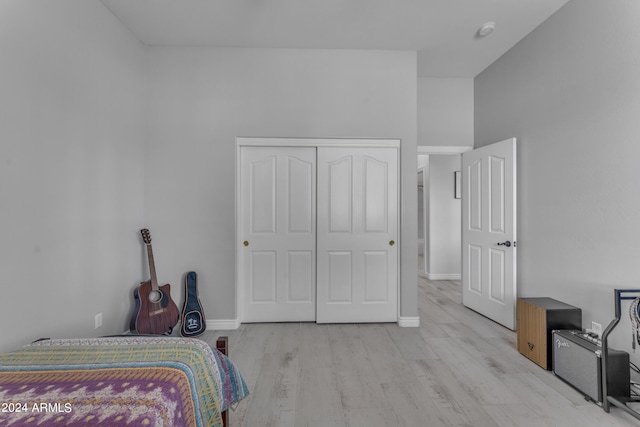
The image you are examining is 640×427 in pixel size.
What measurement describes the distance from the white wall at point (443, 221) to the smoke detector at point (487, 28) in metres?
2.92

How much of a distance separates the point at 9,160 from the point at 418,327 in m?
3.59

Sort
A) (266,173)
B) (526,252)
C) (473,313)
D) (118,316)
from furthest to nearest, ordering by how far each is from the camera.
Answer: (473,313) < (266,173) < (526,252) < (118,316)

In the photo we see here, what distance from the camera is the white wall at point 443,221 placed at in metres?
5.98

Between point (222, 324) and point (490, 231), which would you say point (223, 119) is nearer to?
point (222, 324)

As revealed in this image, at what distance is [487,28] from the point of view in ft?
10.3

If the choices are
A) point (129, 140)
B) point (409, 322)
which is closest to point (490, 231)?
point (409, 322)

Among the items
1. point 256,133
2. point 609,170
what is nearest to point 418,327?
point 609,170

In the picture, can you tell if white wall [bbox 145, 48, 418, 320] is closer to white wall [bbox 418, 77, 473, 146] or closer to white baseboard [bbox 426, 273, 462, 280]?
white wall [bbox 418, 77, 473, 146]

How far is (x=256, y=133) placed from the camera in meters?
3.53

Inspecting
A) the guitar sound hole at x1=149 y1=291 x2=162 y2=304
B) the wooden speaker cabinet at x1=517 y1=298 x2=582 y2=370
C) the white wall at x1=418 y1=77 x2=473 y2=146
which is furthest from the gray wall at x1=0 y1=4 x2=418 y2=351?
the wooden speaker cabinet at x1=517 y1=298 x2=582 y2=370

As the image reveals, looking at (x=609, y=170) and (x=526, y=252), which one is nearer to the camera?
(x=609, y=170)

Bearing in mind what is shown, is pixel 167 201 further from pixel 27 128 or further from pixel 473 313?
pixel 473 313

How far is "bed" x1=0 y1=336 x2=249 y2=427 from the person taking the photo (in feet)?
3.67

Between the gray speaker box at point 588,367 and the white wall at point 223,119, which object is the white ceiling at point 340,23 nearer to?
the white wall at point 223,119
